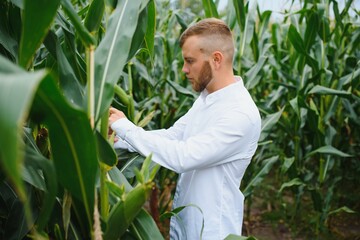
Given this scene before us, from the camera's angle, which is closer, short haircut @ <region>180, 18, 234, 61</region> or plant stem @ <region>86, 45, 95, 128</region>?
plant stem @ <region>86, 45, 95, 128</region>

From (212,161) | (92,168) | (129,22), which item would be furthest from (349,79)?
(92,168)

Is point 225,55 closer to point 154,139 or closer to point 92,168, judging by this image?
point 154,139

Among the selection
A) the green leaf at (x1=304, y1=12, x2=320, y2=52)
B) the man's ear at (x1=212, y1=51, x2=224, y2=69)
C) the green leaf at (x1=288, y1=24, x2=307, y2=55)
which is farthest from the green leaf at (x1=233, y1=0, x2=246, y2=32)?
the man's ear at (x1=212, y1=51, x2=224, y2=69)

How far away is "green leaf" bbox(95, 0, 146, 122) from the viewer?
39.2 inches

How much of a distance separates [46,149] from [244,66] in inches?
85.6

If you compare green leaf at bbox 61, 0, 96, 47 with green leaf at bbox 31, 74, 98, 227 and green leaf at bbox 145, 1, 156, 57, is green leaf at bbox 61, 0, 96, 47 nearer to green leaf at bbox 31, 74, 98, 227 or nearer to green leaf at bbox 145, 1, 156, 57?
green leaf at bbox 31, 74, 98, 227

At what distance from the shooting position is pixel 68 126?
2.77 feet

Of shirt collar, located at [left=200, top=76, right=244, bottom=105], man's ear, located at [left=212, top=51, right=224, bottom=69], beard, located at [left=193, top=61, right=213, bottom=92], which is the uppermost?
man's ear, located at [left=212, top=51, right=224, bottom=69]

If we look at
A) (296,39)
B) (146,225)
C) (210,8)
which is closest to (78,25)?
(146,225)

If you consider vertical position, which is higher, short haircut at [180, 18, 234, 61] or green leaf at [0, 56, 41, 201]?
green leaf at [0, 56, 41, 201]

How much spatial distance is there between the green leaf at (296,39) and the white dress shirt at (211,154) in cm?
118

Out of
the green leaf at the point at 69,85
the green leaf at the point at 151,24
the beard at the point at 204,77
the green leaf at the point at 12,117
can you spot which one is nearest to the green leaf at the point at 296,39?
the beard at the point at 204,77

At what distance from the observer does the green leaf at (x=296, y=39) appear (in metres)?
2.73

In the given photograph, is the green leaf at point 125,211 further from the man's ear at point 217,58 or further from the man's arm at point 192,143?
the man's ear at point 217,58
